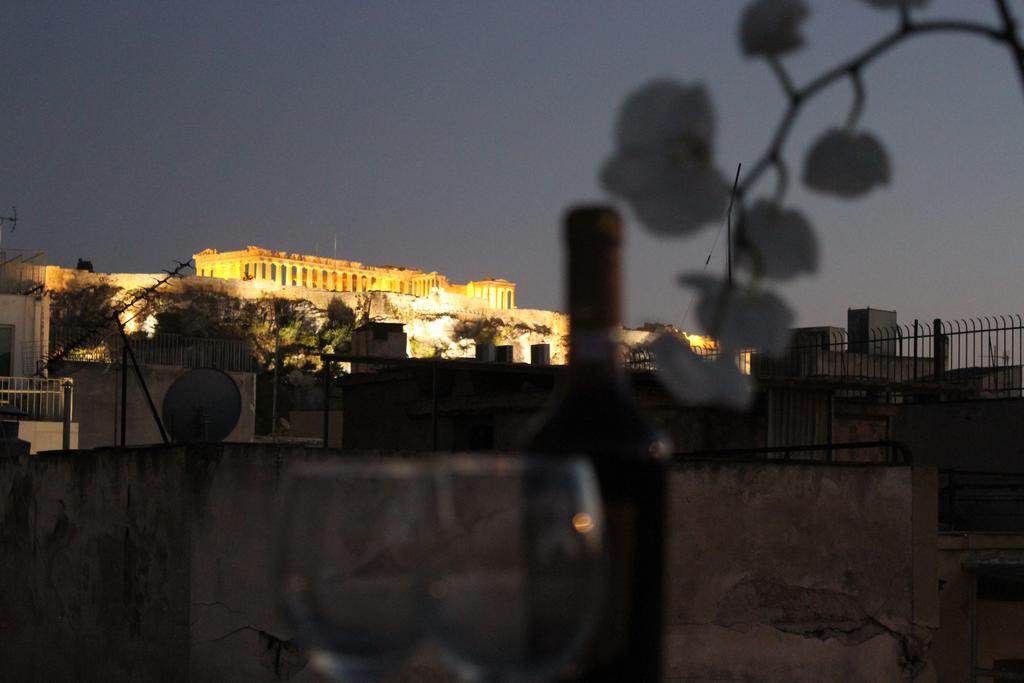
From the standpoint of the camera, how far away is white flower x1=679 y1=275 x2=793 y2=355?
0.61 meters

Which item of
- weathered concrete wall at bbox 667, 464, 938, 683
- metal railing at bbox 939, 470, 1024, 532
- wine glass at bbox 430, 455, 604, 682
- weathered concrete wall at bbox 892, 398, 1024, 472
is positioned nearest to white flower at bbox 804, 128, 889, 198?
wine glass at bbox 430, 455, 604, 682

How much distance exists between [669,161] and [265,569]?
734cm

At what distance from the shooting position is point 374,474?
74cm

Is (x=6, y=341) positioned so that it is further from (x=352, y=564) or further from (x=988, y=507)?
(x=352, y=564)

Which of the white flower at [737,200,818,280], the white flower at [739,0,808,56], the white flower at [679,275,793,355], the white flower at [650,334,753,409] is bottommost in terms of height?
the white flower at [650,334,753,409]

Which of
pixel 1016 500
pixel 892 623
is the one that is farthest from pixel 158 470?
pixel 1016 500

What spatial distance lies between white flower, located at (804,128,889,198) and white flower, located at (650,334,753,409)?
10cm

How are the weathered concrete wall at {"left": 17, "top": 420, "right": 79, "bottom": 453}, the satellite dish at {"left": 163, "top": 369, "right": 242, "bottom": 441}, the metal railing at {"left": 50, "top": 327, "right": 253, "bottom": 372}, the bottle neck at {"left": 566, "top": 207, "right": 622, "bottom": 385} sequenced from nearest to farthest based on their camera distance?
1. the bottle neck at {"left": 566, "top": 207, "right": 622, "bottom": 385}
2. the satellite dish at {"left": 163, "top": 369, "right": 242, "bottom": 441}
3. the weathered concrete wall at {"left": 17, "top": 420, "right": 79, "bottom": 453}
4. the metal railing at {"left": 50, "top": 327, "right": 253, "bottom": 372}

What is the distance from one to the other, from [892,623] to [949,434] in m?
6.97

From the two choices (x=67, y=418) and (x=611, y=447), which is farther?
(x=67, y=418)

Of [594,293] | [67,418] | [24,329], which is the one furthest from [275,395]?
[594,293]

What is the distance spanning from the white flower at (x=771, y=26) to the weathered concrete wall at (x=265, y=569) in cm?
695

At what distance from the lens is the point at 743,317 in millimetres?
617

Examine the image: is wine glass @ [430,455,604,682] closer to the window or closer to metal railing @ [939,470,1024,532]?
metal railing @ [939,470,1024,532]
